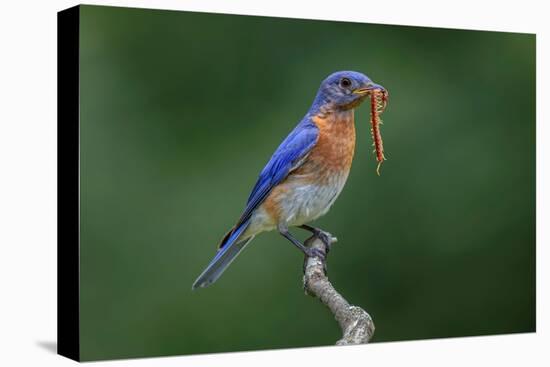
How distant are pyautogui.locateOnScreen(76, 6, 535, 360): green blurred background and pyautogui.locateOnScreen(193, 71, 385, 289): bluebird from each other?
1.42 ft

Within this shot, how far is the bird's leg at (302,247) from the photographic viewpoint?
622 cm

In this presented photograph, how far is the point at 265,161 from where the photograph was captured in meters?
7.02

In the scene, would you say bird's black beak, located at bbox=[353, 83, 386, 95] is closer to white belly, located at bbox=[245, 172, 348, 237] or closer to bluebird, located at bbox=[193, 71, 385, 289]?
bluebird, located at bbox=[193, 71, 385, 289]

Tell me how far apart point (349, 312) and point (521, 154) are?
2621mm

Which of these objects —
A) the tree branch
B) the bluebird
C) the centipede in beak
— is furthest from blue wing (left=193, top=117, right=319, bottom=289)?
the tree branch

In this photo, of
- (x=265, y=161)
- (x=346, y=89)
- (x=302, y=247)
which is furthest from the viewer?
(x=265, y=161)

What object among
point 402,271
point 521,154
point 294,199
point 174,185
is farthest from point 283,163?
point 521,154

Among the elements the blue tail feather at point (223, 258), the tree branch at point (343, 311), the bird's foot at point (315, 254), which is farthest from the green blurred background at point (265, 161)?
the tree branch at point (343, 311)

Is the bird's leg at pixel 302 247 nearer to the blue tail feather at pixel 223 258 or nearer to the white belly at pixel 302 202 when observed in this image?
the white belly at pixel 302 202

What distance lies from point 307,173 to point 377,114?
63 centimetres

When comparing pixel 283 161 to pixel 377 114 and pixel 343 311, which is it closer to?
pixel 377 114

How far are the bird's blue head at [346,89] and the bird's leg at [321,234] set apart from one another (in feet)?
2.54

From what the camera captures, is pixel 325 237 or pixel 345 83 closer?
pixel 345 83

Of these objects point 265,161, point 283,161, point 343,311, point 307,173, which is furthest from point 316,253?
point 265,161
